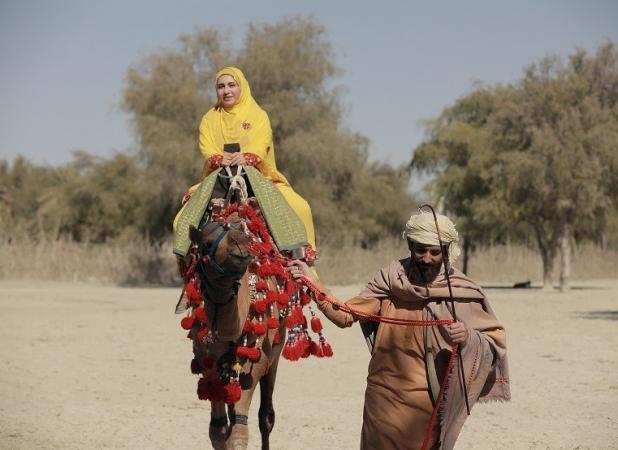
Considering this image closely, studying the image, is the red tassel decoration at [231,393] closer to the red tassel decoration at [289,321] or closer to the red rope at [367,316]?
the red tassel decoration at [289,321]

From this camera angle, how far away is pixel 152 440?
9.68 meters

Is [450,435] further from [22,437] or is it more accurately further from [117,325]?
[117,325]

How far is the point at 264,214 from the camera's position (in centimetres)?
805

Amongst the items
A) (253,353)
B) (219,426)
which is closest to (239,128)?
(253,353)

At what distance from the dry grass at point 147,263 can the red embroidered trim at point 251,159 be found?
3166 cm

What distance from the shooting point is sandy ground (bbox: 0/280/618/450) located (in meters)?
9.85

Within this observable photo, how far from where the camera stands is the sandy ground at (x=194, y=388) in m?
9.85

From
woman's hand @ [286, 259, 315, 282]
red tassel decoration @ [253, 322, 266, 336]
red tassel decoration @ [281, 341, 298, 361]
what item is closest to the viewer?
woman's hand @ [286, 259, 315, 282]

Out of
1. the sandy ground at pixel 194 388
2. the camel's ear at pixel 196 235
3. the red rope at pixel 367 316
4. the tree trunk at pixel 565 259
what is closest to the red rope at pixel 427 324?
the red rope at pixel 367 316

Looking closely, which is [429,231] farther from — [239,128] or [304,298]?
[239,128]

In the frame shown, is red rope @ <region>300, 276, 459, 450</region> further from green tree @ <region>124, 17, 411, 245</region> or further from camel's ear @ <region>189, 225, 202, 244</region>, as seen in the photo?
green tree @ <region>124, 17, 411, 245</region>

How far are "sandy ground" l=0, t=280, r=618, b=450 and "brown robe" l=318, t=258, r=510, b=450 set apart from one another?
134 inches

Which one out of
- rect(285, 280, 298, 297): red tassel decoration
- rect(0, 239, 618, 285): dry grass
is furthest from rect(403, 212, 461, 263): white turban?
rect(0, 239, 618, 285): dry grass

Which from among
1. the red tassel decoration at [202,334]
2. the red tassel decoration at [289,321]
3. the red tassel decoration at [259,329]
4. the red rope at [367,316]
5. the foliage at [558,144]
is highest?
the foliage at [558,144]
